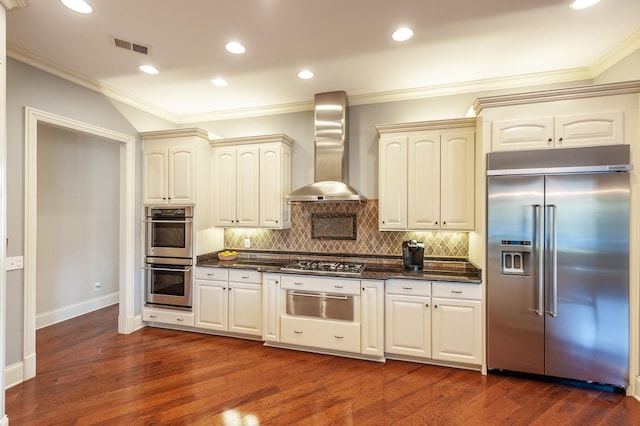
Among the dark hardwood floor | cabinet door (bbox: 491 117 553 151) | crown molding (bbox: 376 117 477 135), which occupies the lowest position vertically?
the dark hardwood floor

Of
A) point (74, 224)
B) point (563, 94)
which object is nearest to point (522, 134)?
point (563, 94)

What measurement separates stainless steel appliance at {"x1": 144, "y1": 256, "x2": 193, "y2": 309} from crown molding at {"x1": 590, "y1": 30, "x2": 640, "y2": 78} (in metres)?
4.88

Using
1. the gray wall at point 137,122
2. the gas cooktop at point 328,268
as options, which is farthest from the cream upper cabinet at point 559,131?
the gas cooktop at point 328,268

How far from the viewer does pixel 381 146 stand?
11.1 ft

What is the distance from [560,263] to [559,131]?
1.15 meters

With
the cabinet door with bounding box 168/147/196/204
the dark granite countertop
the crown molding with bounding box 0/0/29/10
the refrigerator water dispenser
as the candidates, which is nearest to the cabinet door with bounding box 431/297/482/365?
the dark granite countertop

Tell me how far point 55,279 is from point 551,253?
5942 millimetres

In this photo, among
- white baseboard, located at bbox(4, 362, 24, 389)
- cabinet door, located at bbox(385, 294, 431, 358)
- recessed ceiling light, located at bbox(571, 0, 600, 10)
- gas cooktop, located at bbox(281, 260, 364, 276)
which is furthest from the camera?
gas cooktop, located at bbox(281, 260, 364, 276)

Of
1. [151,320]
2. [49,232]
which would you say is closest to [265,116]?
[151,320]

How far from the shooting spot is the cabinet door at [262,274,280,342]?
3.33 metres

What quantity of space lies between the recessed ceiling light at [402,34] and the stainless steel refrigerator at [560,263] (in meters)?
1.35

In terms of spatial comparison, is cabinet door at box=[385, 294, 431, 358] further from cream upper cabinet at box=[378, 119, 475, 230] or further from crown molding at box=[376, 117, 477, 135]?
crown molding at box=[376, 117, 477, 135]

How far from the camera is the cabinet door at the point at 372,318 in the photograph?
9.95 ft

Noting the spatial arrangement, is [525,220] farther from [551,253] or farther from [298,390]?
[298,390]
